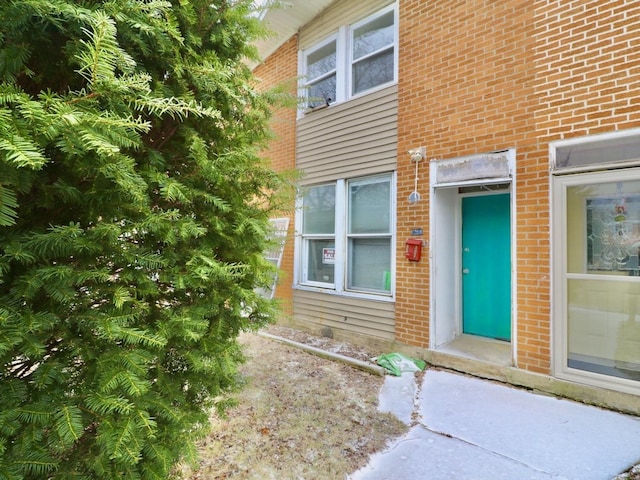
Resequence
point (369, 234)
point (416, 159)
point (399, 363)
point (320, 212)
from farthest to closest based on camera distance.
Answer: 1. point (320, 212)
2. point (369, 234)
3. point (416, 159)
4. point (399, 363)

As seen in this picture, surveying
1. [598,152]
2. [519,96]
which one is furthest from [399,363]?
[519,96]

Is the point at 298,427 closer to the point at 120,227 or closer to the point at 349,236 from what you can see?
the point at 120,227

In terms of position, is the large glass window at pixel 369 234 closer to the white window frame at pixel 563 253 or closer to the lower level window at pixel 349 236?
the lower level window at pixel 349 236

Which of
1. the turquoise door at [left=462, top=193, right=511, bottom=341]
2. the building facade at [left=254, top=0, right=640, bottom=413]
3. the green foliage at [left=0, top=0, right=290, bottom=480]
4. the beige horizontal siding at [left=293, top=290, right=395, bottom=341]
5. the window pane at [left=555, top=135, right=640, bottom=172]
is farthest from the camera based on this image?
the beige horizontal siding at [left=293, top=290, right=395, bottom=341]

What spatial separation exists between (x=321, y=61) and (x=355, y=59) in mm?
928

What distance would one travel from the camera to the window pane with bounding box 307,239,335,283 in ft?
20.6

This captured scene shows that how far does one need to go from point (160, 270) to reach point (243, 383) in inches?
41.7

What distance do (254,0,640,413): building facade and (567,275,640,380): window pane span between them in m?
0.01

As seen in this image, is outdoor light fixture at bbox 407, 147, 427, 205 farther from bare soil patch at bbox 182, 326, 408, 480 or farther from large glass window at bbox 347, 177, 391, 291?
bare soil patch at bbox 182, 326, 408, 480

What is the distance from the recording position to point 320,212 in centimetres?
645

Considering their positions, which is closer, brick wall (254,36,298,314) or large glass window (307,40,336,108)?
large glass window (307,40,336,108)

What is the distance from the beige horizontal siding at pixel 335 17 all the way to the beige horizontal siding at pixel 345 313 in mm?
4626

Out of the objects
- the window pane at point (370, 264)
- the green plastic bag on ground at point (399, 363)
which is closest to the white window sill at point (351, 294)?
the window pane at point (370, 264)

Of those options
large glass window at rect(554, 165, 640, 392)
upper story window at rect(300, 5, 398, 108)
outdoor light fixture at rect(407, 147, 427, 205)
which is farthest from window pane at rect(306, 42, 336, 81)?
large glass window at rect(554, 165, 640, 392)
